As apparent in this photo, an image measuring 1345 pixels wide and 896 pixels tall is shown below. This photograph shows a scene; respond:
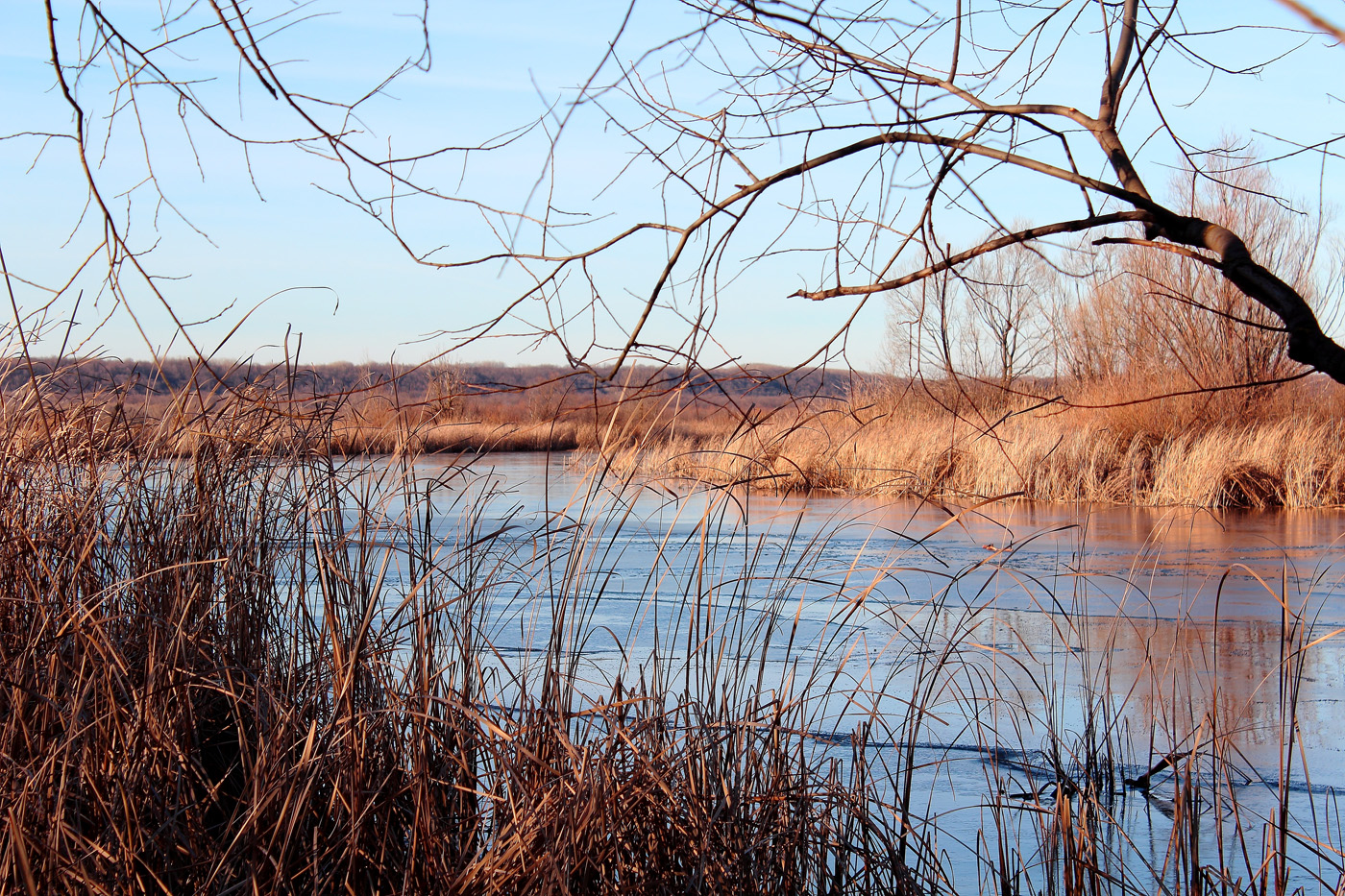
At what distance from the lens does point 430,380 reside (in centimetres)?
251

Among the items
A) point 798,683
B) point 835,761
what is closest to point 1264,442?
point 798,683

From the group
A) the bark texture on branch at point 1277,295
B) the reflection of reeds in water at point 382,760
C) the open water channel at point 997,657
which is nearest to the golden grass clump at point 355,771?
the reflection of reeds in water at point 382,760

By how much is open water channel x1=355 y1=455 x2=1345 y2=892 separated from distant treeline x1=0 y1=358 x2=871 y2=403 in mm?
280

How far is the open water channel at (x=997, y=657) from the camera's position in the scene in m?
2.39

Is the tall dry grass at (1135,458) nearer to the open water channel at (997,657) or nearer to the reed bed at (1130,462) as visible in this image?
the reed bed at (1130,462)

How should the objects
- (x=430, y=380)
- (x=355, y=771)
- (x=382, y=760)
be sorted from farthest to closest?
(x=430, y=380) → (x=382, y=760) → (x=355, y=771)

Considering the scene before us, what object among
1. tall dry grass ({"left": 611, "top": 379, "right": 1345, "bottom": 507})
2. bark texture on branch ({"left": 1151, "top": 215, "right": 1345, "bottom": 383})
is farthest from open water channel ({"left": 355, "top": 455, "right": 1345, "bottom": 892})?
tall dry grass ({"left": 611, "top": 379, "right": 1345, "bottom": 507})

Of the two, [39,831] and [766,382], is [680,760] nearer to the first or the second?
[766,382]

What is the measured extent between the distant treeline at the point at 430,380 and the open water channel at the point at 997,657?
0.92 ft

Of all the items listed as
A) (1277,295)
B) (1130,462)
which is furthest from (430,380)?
(1130,462)

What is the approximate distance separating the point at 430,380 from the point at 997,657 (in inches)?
121

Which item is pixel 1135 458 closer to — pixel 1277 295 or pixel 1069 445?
pixel 1069 445

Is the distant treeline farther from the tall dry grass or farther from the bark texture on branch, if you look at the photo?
the tall dry grass

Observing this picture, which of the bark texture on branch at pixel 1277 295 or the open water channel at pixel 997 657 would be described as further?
the open water channel at pixel 997 657
